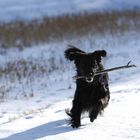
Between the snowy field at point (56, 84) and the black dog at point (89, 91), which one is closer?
the snowy field at point (56, 84)

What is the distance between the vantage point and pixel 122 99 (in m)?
8.38

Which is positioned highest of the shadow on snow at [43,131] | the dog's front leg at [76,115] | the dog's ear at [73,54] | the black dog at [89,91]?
the dog's ear at [73,54]

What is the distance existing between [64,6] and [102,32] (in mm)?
5293

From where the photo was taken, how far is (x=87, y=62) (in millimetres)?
6766

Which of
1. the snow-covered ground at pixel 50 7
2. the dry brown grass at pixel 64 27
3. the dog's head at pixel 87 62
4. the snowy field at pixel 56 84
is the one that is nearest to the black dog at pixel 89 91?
the dog's head at pixel 87 62

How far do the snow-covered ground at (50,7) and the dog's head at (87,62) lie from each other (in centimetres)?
1413

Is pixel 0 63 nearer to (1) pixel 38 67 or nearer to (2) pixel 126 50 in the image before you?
(1) pixel 38 67

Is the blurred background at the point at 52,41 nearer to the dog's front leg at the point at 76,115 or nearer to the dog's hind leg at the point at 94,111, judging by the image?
the dog's front leg at the point at 76,115

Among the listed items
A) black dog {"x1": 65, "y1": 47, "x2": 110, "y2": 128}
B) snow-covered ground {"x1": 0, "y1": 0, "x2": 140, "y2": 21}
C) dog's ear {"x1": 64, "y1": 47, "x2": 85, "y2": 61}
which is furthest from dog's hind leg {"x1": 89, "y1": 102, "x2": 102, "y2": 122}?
snow-covered ground {"x1": 0, "y1": 0, "x2": 140, "y2": 21}

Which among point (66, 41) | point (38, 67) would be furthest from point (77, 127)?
point (66, 41)

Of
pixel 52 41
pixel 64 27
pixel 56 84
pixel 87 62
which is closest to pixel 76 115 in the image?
pixel 87 62

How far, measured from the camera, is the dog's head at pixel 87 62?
660 cm

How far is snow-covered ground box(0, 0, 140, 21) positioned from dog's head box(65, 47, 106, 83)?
556 inches

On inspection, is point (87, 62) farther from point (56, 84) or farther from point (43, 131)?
point (56, 84)
